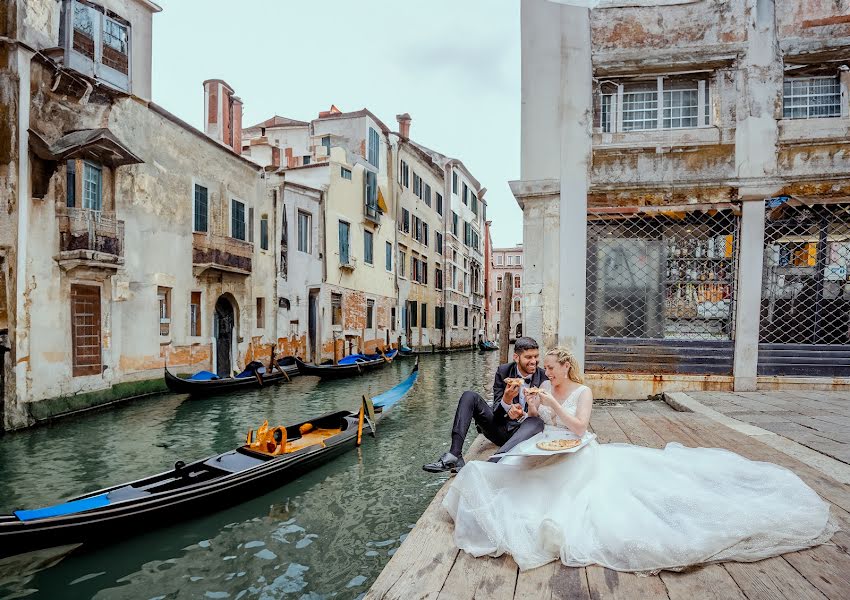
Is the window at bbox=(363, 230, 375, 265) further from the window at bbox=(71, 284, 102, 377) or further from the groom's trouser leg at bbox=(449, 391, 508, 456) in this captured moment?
the groom's trouser leg at bbox=(449, 391, 508, 456)

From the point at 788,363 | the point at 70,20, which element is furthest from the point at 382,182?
the point at 788,363

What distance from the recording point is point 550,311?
7.50 metres

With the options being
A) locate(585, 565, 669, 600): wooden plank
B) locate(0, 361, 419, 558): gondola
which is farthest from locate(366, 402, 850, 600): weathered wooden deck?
locate(0, 361, 419, 558): gondola

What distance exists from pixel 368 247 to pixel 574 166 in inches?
651

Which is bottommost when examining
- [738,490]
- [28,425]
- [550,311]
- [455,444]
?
[28,425]

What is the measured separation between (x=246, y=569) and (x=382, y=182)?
21.5m

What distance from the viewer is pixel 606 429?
503 centimetres

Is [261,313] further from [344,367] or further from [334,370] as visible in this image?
[344,367]

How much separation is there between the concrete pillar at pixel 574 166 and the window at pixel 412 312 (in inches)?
799

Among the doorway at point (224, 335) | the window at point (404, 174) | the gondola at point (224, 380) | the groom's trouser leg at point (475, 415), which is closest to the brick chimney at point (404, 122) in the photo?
the window at point (404, 174)

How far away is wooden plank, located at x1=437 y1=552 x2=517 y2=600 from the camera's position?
212cm

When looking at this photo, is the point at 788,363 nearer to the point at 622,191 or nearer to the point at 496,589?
the point at 622,191

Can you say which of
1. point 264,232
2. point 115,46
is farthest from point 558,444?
point 264,232

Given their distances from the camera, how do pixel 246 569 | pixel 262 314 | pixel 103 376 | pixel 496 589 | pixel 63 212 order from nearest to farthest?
pixel 496 589, pixel 246 569, pixel 63 212, pixel 103 376, pixel 262 314
